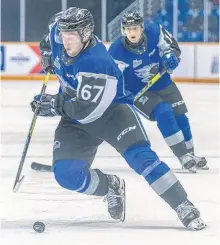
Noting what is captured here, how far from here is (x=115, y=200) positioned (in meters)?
4.43

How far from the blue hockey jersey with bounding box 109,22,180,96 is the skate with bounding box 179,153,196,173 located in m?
0.47

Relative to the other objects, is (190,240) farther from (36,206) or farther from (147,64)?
(147,64)

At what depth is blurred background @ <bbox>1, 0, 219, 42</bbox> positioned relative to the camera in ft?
50.8

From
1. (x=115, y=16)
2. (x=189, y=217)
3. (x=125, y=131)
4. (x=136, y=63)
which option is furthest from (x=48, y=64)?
(x=115, y=16)

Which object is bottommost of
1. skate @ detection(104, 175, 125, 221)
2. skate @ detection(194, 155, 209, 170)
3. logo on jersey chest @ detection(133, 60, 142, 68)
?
skate @ detection(194, 155, 209, 170)

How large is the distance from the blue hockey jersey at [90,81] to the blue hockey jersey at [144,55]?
182cm

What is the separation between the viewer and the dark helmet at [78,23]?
13.4 feet

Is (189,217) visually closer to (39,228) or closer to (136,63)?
(39,228)

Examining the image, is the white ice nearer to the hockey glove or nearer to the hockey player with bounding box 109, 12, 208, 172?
the hockey player with bounding box 109, 12, 208, 172

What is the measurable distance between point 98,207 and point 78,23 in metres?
1.06

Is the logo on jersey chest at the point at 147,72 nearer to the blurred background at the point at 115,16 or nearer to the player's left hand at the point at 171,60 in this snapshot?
the player's left hand at the point at 171,60

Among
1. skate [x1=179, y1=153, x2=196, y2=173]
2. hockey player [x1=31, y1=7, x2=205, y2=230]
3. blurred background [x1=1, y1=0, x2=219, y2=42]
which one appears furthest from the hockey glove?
blurred background [x1=1, y1=0, x2=219, y2=42]

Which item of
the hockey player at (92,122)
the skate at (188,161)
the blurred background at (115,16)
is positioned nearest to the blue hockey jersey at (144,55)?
the skate at (188,161)

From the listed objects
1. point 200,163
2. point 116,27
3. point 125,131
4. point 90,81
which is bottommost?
point 116,27
